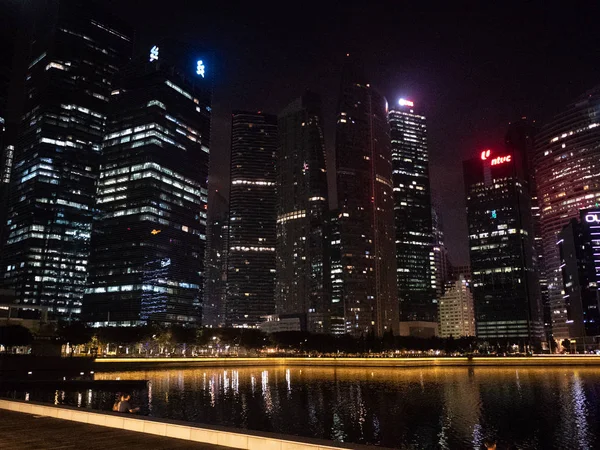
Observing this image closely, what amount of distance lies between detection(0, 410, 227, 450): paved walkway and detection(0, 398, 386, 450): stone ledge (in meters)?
0.42

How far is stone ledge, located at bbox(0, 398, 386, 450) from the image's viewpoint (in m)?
19.1

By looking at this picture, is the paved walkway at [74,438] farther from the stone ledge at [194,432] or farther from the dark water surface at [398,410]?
the dark water surface at [398,410]

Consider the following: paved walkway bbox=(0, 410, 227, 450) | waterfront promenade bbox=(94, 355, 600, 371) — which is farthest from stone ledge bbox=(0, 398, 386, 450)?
waterfront promenade bbox=(94, 355, 600, 371)

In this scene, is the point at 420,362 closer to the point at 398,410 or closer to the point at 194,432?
the point at 398,410

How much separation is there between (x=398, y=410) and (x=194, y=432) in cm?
4978

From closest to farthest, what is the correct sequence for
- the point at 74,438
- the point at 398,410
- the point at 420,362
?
the point at 74,438, the point at 398,410, the point at 420,362

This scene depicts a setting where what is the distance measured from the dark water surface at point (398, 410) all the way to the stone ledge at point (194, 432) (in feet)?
90.1

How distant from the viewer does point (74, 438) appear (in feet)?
74.2

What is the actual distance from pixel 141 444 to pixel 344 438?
31.6m

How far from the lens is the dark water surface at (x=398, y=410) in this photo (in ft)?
163

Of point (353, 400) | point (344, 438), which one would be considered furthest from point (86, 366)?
point (344, 438)

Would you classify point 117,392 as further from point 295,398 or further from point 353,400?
point 353,400

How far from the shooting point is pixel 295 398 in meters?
80.2

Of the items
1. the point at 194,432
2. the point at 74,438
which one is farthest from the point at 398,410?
the point at 74,438
